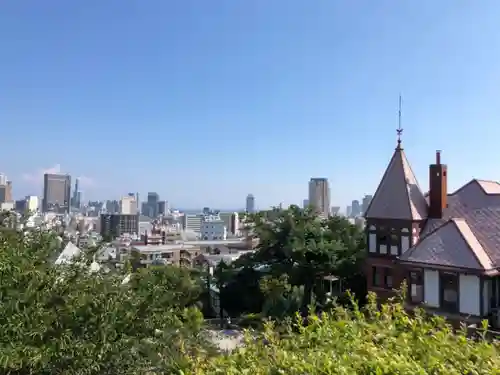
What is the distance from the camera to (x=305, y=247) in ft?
56.9

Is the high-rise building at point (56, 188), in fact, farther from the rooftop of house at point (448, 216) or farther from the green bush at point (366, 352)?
the green bush at point (366, 352)

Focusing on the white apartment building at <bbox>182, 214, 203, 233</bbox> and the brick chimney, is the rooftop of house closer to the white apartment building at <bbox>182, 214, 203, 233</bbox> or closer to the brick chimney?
the brick chimney

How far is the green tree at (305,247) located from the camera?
1719cm

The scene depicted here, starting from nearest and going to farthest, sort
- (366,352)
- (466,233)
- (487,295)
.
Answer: (366,352)
(487,295)
(466,233)

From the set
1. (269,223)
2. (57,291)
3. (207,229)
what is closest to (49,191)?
(207,229)

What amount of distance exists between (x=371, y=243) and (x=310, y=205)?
20.2ft

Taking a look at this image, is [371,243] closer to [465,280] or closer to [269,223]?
[465,280]

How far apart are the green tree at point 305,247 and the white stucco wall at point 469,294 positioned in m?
5.85

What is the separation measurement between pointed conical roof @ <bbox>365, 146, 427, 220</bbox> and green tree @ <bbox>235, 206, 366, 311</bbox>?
12.3 ft

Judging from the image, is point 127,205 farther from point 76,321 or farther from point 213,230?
point 76,321

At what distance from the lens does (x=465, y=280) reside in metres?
11.1

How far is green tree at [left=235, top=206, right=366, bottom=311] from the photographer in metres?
17.2

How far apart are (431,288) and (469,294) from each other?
96 cm

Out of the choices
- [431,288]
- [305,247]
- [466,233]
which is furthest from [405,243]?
[305,247]
